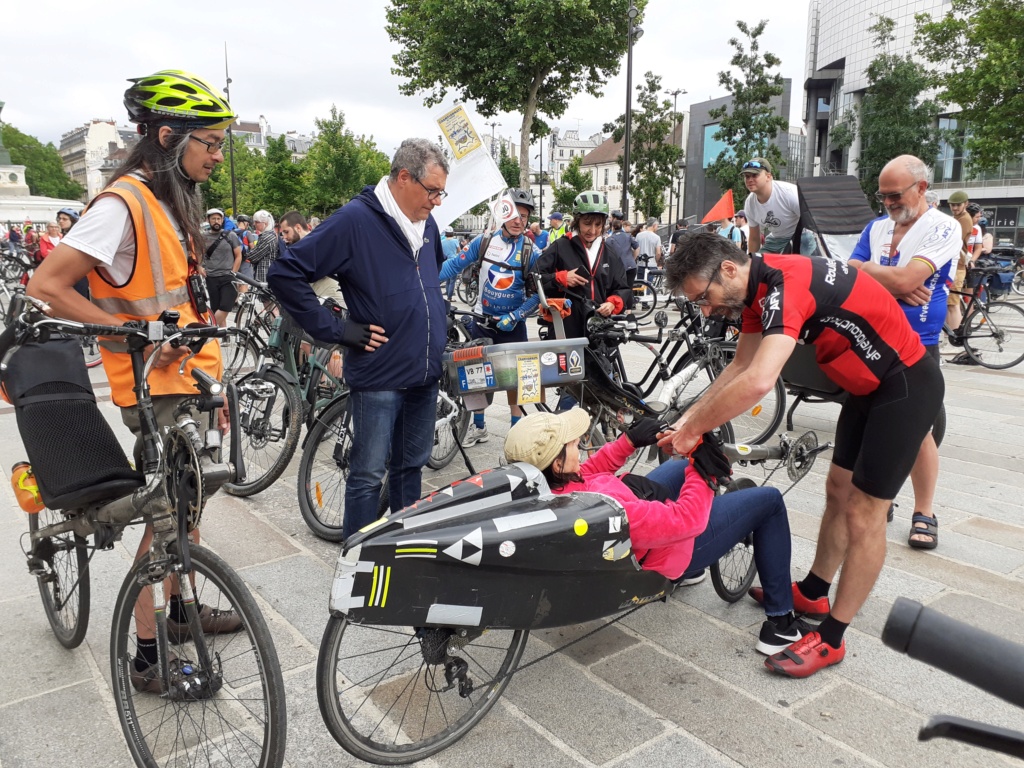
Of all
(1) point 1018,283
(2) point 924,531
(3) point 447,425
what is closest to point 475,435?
(3) point 447,425

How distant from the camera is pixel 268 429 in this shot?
5.00 meters

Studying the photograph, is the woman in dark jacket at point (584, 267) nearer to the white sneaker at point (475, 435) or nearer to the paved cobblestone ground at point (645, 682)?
the white sneaker at point (475, 435)

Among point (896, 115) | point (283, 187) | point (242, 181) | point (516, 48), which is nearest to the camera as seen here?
point (516, 48)

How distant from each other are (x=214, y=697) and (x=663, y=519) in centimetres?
152

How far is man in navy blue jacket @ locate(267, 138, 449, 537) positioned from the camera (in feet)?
Answer: 10.4

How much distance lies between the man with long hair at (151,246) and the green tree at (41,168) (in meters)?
117

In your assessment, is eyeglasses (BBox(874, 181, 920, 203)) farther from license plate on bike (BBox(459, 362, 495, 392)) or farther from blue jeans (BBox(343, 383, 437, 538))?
blue jeans (BBox(343, 383, 437, 538))

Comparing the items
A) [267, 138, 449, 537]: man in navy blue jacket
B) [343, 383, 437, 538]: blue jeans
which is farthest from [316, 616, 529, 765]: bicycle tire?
[267, 138, 449, 537]: man in navy blue jacket

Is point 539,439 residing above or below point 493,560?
above

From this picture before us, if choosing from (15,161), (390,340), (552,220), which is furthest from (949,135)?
(15,161)

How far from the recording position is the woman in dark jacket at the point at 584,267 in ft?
18.2

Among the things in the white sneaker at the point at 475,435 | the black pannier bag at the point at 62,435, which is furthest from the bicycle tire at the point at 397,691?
the white sneaker at the point at 475,435

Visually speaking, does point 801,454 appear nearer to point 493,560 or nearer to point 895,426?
point 895,426

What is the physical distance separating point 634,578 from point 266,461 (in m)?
3.30
